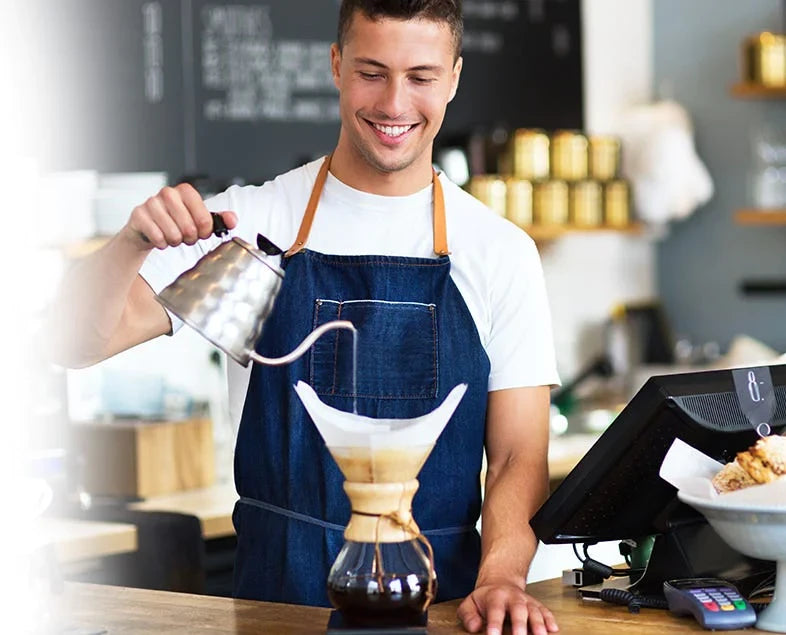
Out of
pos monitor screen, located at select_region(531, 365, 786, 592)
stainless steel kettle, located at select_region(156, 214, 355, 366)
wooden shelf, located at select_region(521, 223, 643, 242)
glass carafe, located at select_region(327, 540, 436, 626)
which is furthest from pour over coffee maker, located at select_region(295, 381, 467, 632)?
wooden shelf, located at select_region(521, 223, 643, 242)

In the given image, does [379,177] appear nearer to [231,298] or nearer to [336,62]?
[336,62]

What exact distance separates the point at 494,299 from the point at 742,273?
3.56 metres

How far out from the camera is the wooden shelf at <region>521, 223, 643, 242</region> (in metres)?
5.11

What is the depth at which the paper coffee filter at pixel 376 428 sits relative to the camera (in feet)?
5.29

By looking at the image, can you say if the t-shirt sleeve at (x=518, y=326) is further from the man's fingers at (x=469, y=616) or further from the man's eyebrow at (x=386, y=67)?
the man's fingers at (x=469, y=616)

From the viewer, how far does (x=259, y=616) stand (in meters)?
1.87

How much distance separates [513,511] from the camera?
2.06 meters

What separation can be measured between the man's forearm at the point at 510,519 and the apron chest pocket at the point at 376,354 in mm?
172

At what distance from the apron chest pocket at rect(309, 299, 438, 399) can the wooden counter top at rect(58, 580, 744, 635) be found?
35 centimetres

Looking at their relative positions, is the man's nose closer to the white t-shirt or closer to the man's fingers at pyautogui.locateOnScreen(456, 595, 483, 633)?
the white t-shirt

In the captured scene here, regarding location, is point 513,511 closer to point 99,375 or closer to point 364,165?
point 364,165

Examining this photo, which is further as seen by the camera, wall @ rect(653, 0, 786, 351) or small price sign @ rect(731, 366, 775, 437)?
wall @ rect(653, 0, 786, 351)

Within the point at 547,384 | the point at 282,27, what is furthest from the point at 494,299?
the point at 282,27

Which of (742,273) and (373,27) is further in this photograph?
(742,273)
